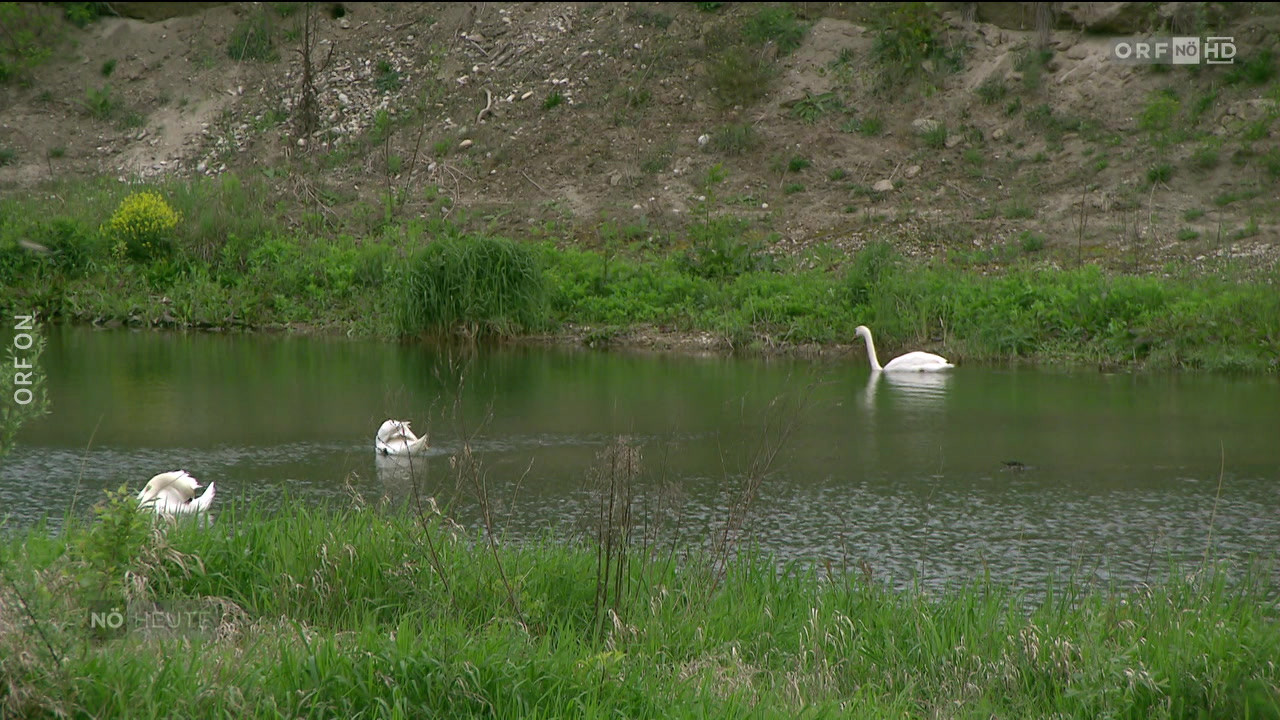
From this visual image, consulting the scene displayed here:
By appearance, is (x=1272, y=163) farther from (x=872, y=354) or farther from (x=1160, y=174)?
(x=872, y=354)

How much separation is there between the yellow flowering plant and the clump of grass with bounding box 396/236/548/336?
5.30 m

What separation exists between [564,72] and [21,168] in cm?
1225

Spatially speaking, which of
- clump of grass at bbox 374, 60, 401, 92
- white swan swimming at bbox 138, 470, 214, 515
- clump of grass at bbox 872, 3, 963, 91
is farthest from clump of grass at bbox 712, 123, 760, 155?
white swan swimming at bbox 138, 470, 214, 515

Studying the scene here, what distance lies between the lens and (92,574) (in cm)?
526

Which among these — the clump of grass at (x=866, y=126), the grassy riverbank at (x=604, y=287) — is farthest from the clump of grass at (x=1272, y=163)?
the clump of grass at (x=866, y=126)

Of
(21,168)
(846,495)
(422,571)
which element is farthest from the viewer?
(21,168)

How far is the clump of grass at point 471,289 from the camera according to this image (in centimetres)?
1977

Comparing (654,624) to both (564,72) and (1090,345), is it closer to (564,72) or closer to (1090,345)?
(1090,345)

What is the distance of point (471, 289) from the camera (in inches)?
776

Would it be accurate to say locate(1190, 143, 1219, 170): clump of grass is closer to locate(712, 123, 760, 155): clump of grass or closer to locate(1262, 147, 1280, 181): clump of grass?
locate(1262, 147, 1280, 181): clump of grass

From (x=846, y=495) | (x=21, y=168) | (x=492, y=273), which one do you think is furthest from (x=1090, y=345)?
(x=21, y=168)

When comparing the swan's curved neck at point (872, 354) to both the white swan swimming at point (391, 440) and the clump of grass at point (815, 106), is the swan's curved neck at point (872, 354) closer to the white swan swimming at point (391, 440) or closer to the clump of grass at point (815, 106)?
the white swan swimming at point (391, 440)

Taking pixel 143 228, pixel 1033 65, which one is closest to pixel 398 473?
pixel 143 228

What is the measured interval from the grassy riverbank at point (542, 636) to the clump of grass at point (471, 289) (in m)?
13.0
